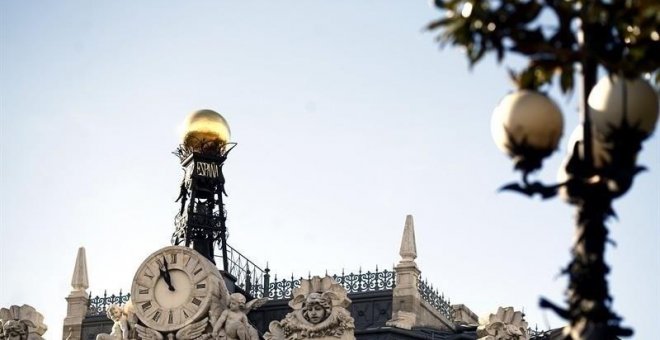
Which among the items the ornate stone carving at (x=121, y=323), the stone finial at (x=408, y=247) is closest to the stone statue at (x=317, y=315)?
the stone finial at (x=408, y=247)

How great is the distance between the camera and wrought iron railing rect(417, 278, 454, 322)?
4578 cm

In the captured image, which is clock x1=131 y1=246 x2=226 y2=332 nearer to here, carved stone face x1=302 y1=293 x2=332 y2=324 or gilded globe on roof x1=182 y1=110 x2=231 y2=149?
carved stone face x1=302 y1=293 x2=332 y2=324

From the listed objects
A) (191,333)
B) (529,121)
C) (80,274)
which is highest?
(80,274)

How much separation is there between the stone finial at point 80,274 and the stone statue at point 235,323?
8221 millimetres

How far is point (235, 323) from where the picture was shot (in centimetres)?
4409

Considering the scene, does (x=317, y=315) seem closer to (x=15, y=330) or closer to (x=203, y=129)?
(x=203, y=129)

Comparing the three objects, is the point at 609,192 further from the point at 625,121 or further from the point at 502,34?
the point at 502,34

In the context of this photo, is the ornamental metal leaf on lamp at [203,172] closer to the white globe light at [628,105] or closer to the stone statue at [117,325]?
the stone statue at [117,325]

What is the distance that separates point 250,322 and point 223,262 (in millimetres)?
3362

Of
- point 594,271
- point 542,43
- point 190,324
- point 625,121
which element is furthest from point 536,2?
point 190,324

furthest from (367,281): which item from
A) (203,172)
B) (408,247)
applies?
(203,172)

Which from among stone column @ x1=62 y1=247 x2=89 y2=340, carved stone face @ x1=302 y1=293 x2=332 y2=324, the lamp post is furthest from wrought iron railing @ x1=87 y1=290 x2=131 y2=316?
the lamp post

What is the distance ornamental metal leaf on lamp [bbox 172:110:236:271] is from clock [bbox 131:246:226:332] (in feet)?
11.3

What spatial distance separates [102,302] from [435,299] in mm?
10524
